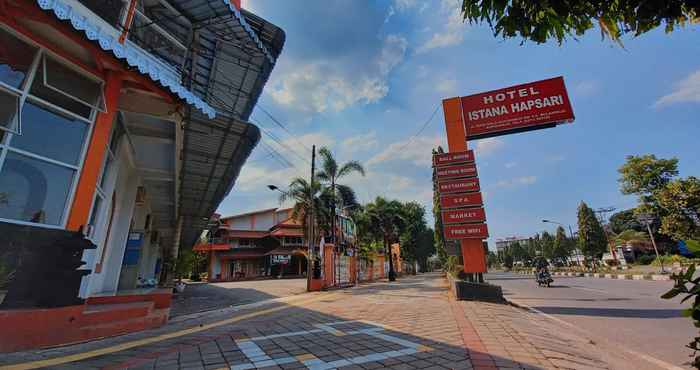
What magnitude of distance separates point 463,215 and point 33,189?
948cm

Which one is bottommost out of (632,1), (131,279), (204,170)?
(131,279)

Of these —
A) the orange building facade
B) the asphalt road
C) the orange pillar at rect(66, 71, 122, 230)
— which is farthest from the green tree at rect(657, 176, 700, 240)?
the orange pillar at rect(66, 71, 122, 230)

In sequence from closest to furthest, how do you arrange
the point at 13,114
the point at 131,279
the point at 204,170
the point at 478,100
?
the point at 13,114 < the point at 204,170 < the point at 478,100 < the point at 131,279

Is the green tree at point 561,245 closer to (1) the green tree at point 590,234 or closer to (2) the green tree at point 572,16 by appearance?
(1) the green tree at point 590,234

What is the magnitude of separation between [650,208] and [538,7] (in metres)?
40.2

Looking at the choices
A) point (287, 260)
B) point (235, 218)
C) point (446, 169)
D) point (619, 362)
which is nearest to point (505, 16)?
point (619, 362)

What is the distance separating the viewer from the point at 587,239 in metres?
39.0

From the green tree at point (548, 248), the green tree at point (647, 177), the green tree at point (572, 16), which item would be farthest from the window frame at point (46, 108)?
the green tree at point (548, 248)

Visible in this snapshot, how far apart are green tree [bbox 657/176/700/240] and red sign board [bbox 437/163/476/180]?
2344cm

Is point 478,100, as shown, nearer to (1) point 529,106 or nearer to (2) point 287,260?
(1) point 529,106

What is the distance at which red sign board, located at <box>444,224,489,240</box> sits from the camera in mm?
8827

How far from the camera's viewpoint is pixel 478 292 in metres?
8.33

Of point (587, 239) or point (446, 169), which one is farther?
point (587, 239)

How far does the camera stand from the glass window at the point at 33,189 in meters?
3.84
